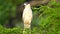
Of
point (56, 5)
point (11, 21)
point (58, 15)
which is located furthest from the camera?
point (11, 21)

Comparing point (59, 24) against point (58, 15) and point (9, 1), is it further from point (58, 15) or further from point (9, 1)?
point (9, 1)

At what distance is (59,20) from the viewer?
2125 mm

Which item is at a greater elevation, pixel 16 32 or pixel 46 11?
pixel 46 11

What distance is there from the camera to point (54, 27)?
6.92 feet

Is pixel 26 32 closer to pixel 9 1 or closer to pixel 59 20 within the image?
pixel 59 20

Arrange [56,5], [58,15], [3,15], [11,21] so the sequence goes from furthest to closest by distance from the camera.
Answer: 1. [11,21]
2. [3,15]
3. [56,5]
4. [58,15]

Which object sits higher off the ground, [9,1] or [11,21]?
[9,1]

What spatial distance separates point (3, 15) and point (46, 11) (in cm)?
460

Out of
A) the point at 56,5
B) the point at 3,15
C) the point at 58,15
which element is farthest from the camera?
the point at 3,15

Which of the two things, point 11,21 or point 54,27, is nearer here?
point 54,27

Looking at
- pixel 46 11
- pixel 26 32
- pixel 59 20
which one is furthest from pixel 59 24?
pixel 26 32

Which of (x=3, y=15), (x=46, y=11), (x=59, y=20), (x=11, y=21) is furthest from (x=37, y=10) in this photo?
(x=11, y=21)

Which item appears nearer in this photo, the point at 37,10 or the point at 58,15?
the point at 58,15

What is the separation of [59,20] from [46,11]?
0.50 ft
